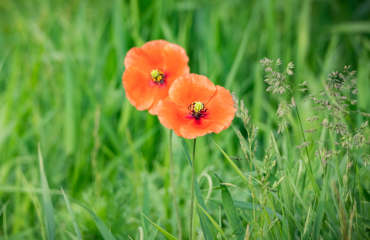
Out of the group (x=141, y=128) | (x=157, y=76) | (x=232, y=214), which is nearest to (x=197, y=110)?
(x=157, y=76)

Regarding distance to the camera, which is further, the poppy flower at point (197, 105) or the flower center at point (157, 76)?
the flower center at point (157, 76)

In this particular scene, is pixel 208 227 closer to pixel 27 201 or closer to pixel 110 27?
pixel 27 201

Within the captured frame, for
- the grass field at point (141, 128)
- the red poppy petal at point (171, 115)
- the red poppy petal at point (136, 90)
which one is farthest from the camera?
the grass field at point (141, 128)

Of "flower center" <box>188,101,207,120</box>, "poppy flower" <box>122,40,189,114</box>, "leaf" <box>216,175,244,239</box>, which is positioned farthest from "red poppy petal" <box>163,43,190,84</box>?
"leaf" <box>216,175,244,239</box>

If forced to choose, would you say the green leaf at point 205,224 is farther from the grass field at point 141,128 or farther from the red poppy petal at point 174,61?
the red poppy petal at point 174,61

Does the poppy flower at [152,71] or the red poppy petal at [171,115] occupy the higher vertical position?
the poppy flower at [152,71]

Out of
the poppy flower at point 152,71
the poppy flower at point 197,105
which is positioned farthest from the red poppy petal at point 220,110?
the poppy flower at point 152,71

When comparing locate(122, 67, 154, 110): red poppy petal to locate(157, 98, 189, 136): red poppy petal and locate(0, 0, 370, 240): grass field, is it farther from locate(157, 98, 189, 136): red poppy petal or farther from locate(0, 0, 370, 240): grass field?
locate(0, 0, 370, 240): grass field
